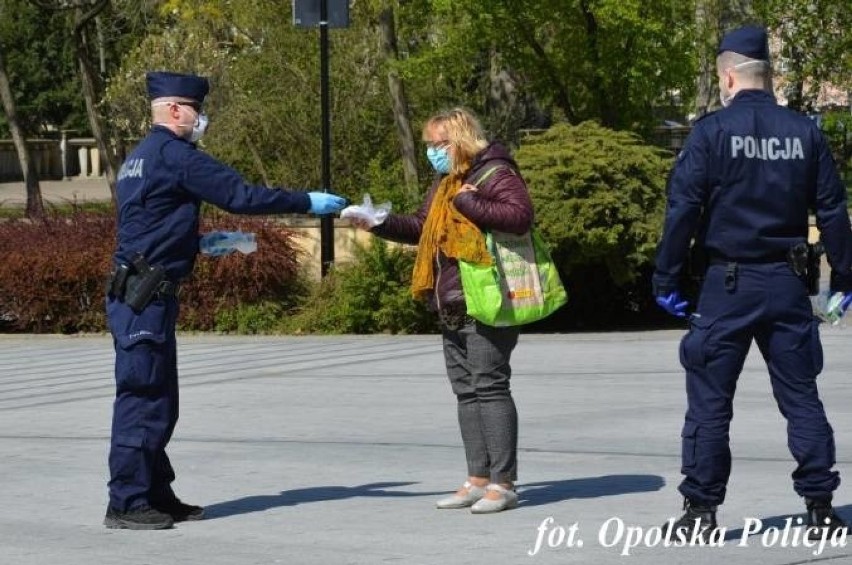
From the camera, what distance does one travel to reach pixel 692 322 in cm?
685

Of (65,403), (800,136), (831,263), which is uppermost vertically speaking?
(800,136)

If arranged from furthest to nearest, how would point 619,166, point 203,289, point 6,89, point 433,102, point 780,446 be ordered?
1. point 6,89
2. point 433,102
3. point 203,289
4. point 619,166
5. point 780,446

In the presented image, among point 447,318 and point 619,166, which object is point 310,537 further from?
point 619,166

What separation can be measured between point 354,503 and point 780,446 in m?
2.52

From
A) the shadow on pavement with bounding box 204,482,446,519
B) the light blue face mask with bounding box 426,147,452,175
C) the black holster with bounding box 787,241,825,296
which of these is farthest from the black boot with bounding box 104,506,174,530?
the black holster with bounding box 787,241,825,296

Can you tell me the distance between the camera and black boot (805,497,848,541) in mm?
6816

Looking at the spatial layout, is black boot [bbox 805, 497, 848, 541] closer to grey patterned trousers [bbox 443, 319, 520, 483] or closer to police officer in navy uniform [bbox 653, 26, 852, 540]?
police officer in navy uniform [bbox 653, 26, 852, 540]

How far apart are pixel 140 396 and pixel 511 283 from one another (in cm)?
163

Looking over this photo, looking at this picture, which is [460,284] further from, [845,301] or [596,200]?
[596,200]

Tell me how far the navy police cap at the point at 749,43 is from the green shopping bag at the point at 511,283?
1.41 meters

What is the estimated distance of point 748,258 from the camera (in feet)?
22.1

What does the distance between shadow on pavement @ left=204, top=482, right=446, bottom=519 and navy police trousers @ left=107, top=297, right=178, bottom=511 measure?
1.45 ft

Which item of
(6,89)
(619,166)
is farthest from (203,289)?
(6,89)

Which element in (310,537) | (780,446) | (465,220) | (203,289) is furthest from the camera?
(203,289)
